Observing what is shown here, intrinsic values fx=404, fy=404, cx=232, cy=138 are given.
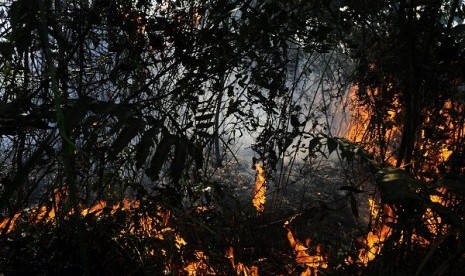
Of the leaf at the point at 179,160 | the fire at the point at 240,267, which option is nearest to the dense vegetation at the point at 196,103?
the fire at the point at 240,267

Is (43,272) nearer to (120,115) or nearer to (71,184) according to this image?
(120,115)

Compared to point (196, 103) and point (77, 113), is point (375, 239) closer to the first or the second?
point (196, 103)

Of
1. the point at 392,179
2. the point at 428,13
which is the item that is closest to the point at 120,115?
the point at 392,179

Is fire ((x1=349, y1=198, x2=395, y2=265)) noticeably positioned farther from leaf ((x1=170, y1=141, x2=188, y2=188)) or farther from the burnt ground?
leaf ((x1=170, y1=141, x2=188, y2=188))

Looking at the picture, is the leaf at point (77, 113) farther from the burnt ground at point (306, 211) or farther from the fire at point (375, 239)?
the fire at point (375, 239)

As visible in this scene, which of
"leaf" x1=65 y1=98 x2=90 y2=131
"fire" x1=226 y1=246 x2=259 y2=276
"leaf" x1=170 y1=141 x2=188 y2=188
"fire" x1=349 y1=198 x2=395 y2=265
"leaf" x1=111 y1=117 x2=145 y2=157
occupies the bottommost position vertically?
"fire" x1=226 y1=246 x2=259 y2=276

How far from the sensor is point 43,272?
258 cm

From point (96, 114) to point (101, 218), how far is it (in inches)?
77.8

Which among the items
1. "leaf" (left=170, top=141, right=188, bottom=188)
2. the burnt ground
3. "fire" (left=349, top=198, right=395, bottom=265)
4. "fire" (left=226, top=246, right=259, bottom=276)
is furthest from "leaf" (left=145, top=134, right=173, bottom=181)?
"fire" (left=226, top=246, right=259, bottom=276)

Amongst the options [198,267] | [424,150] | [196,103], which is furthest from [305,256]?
[196,103]

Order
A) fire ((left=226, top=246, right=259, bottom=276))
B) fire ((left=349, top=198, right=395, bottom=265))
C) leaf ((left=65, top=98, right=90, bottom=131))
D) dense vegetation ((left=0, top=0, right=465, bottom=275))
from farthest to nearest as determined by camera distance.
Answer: fire ((left=226, top=246, right=259, bottom=276))
fire ((left=349, top=198, right=395, bottom=265))
dense vegetation ((left=0, top=0, right=465, bottom=275))
leaf ((left=65, top=98, right=90, bottom=131))

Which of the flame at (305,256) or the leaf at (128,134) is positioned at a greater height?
the leaf at (128,134)

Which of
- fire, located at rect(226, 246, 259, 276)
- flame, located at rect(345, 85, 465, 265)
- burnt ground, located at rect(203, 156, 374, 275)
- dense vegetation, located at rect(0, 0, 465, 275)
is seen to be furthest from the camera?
fire, located at rect(226, 246, 259, 276)

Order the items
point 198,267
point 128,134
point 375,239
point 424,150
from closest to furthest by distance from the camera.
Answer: point 128,134, point 424,150, point 198,267, point 375,239
